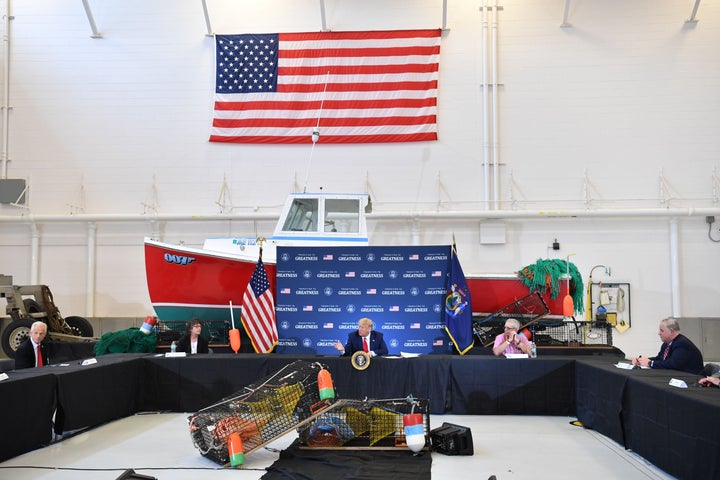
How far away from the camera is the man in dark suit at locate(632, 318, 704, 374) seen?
7.09m

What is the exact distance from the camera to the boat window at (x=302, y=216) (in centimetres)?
1245

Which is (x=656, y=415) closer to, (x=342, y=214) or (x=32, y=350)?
(x=32, y=350)

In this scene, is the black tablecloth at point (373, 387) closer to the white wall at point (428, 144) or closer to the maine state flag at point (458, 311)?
the maine state flag at point (458, 311)

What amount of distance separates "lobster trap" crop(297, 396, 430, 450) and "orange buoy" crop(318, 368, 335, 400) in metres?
0.11

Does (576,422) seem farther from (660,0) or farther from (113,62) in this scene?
(113,62)

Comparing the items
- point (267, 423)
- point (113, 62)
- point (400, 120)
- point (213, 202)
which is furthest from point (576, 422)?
point (113, 62)

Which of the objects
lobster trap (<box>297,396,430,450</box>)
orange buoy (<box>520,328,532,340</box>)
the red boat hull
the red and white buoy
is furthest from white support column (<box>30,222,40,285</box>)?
lobster trap (<box>297,396,430,450</box>)

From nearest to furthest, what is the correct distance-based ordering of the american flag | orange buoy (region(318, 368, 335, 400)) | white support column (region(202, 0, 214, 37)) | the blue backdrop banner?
orange buoy (region(318, 368, 335, 400))
the blue backdrop banner
the american flag
white support column (region(202, 0, 214, 37))

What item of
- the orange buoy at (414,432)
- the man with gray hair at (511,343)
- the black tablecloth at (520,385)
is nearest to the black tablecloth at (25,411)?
the orange buoy at (414,432)

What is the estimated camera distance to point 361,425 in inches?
249

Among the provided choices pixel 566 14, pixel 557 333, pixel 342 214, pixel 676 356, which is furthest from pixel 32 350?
pixel 566 14

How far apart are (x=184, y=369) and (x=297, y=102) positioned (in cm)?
912

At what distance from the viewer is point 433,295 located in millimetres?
10852

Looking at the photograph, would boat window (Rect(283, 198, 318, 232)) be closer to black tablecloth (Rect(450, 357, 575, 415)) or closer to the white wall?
the white wall
